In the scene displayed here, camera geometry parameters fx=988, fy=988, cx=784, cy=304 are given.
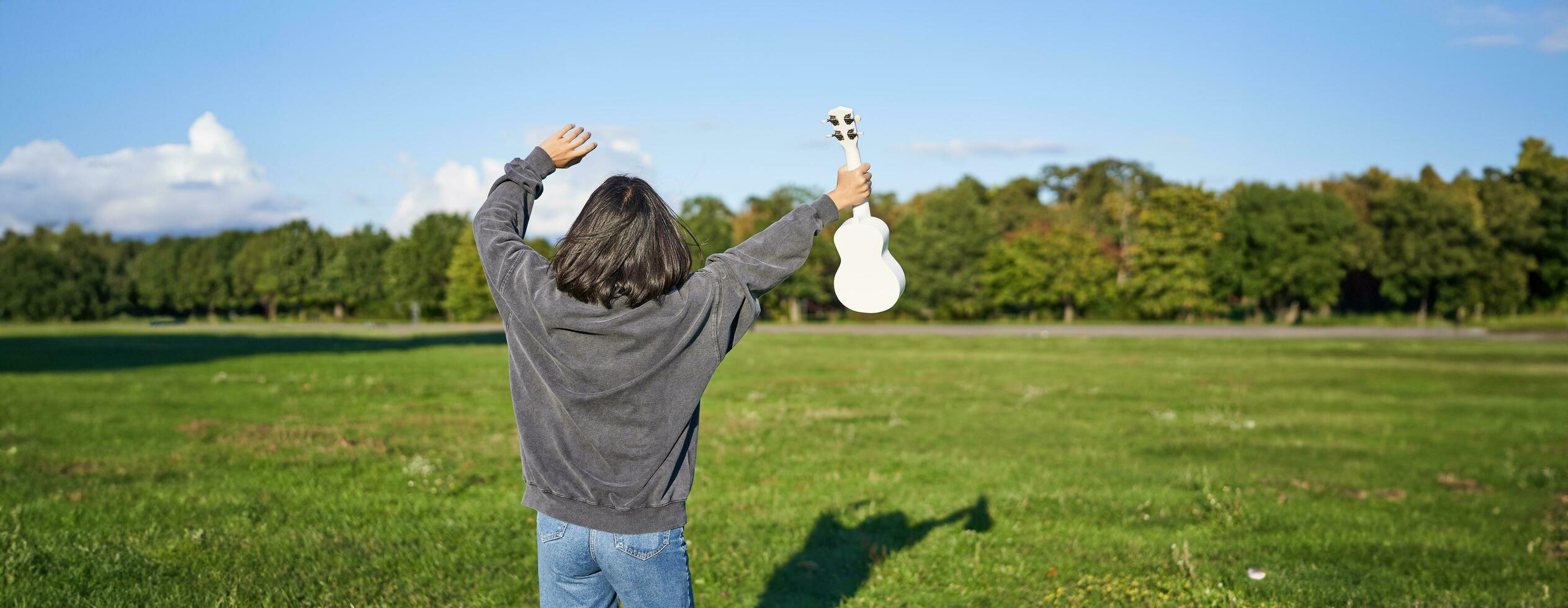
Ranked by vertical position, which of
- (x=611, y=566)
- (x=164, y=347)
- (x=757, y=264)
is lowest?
(x=164, y=347)

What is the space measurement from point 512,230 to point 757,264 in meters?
0.88

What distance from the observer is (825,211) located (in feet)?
10.7

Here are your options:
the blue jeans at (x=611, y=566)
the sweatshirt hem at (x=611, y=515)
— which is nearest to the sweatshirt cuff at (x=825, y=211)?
the sweatshirt hem at (x=611, y=515)

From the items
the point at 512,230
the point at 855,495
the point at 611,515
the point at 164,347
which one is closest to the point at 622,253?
the point at 512,230

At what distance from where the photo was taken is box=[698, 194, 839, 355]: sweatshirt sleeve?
3.16 m

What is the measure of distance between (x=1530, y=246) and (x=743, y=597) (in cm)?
7881

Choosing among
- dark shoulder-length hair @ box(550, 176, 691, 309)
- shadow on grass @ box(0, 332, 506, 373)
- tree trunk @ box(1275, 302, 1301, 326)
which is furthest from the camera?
tree trunk @ box(1275, 302, 1301, 326)

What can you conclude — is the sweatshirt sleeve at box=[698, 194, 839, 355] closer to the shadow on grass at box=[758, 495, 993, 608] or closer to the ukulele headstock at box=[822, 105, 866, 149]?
the ukulele headstock at box=[822, 105, 866, 149]

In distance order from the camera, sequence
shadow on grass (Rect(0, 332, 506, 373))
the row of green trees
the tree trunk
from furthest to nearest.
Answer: the tree trunk
the row of green trees
shadow on grass (Rect(0, 332, 506, 373))

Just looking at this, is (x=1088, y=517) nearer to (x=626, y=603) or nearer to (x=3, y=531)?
(x=626, y=603)

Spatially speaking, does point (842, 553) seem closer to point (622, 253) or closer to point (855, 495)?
point (855, 495)

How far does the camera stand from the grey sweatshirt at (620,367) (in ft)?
10.1

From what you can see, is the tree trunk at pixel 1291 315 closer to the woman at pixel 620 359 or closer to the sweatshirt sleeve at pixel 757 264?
the sweatshirt sleeve at pixel 757 264

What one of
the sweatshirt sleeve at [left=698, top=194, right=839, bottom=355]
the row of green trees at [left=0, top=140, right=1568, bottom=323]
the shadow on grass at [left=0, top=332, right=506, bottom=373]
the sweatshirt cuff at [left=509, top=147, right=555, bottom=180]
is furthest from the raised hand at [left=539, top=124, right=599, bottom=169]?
the row of green trees at [left=0, top=140, right=1568, bottom=323]
